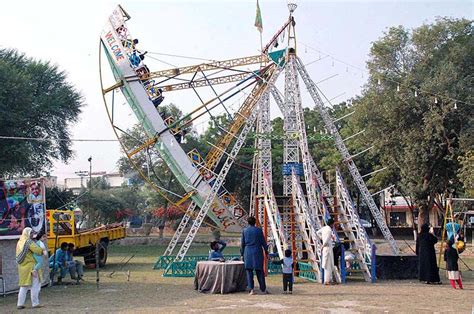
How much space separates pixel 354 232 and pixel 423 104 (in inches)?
493

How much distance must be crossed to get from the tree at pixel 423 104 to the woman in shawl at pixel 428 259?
1139 cm

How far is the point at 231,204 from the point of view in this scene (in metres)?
23.5

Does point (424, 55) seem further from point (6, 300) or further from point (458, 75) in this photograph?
→ point (6, 300)

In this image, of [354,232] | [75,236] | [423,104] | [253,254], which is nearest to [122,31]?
[75,236]

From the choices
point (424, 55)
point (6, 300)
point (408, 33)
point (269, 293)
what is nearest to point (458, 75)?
point (424, 55)

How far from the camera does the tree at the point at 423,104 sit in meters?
27.6

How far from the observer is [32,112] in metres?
34.3

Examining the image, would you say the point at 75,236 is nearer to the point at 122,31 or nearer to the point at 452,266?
the point at 122,31

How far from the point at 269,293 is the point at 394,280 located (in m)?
4.84

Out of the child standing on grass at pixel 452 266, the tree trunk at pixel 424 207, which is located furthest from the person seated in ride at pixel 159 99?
the tree trunk at pixel 424 207

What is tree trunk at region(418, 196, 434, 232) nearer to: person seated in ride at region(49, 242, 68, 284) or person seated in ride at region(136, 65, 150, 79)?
person seated in ride at region(136, 65, 150, 79)

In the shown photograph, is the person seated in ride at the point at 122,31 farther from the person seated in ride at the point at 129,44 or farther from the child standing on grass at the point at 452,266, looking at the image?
the child standing on grass at the point at 452,266

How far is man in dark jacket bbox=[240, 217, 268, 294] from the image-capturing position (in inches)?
555

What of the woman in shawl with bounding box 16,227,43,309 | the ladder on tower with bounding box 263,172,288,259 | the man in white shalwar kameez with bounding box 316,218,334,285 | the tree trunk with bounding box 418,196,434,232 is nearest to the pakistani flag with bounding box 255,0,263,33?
the ladder on tower with bounding box 263,172,288,259
